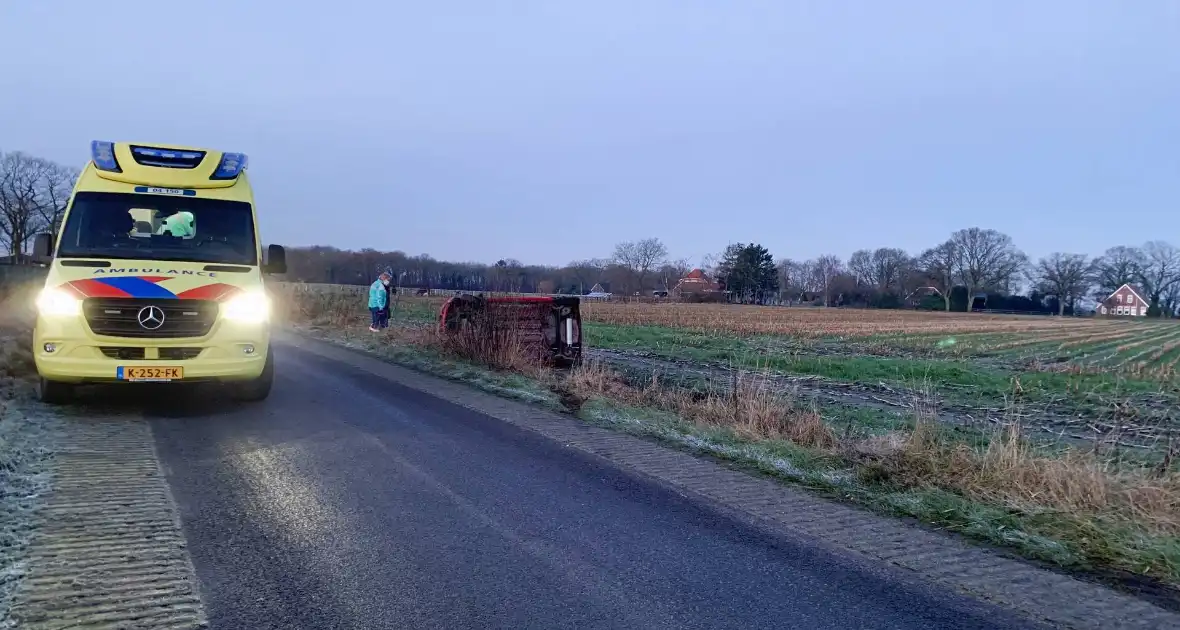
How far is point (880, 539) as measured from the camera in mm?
5258

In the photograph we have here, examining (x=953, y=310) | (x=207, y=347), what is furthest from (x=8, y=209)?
(x=953, y=310)

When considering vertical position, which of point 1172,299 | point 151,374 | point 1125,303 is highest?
point 151,374

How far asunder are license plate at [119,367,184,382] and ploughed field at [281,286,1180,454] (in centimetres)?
798

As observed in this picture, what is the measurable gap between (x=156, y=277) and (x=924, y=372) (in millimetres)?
18370

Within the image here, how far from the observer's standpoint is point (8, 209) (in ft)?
178

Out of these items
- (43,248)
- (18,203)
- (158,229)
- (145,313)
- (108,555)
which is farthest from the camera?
(18,203)

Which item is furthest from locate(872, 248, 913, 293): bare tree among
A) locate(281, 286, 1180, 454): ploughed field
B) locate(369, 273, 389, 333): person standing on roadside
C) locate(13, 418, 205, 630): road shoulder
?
locate(13, 418, 205, 630): road shoulder

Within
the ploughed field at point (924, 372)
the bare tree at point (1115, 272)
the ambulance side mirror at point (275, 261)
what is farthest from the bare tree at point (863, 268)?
the ambulance side mirror at point (275, 261)

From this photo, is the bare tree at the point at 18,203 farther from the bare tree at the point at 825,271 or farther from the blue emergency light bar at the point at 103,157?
the bare tree at the point at 825,271

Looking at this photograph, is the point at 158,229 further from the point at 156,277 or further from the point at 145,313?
the point at 145,313

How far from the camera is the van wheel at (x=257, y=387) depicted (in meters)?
9.66

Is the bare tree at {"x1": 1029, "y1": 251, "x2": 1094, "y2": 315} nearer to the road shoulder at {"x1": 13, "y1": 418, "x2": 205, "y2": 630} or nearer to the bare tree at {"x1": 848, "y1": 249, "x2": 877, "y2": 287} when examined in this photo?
the bare tree at {"x1": 848, "y1": 249, "x2": 877, "y2": 287}

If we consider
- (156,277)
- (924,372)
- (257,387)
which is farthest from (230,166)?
(924,372)

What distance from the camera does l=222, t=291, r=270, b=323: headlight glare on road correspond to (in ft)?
28.8
